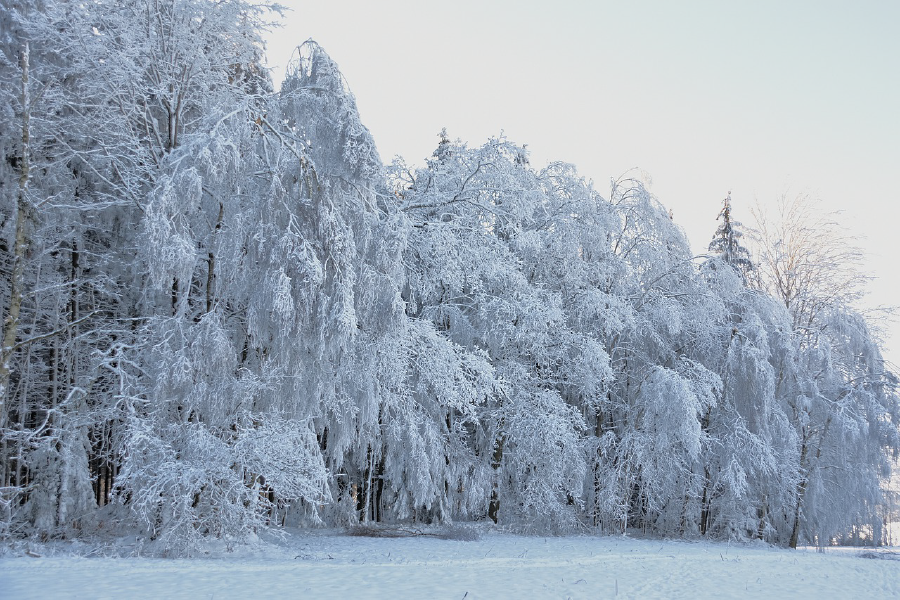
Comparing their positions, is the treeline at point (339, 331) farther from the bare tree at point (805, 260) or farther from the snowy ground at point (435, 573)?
the snowy ground at point (435, 573)

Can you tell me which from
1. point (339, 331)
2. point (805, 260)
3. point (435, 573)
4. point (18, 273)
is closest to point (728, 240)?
point (805, 260)

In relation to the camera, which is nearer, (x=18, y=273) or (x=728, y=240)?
(x=18, y=273)

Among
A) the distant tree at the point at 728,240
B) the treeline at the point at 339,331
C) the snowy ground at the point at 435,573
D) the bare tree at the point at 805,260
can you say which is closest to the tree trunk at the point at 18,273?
the treeline at the point at 339,331

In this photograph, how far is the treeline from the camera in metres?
9.40

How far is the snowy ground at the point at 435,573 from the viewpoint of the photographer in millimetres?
6535

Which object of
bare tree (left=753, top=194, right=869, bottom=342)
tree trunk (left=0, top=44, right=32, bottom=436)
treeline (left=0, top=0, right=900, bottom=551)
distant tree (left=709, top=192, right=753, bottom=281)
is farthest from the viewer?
distant tree (left=709, top=192, right=753, bottom=281)

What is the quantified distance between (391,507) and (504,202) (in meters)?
6.39

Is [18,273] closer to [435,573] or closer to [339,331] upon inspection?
[339,331]

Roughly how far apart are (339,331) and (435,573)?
3.26m

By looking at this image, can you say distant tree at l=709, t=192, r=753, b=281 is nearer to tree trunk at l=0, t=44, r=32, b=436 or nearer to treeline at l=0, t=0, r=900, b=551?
treeline at l=0, t=0, r=900, b=551

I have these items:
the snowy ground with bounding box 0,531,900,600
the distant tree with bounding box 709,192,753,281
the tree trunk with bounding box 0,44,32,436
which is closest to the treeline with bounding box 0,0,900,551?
the tree trunk with bounding box 0,44,32,436

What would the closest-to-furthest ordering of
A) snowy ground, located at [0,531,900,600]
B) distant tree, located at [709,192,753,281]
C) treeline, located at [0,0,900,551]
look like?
snowy ground, located at [0,531,900,600] → treeline, located at [0,0,900,551] → distant tree, located at [709,192,753,281]

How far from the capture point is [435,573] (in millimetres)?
8031

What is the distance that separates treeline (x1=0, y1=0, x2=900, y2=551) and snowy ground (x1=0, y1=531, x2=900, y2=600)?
1.00 metres
